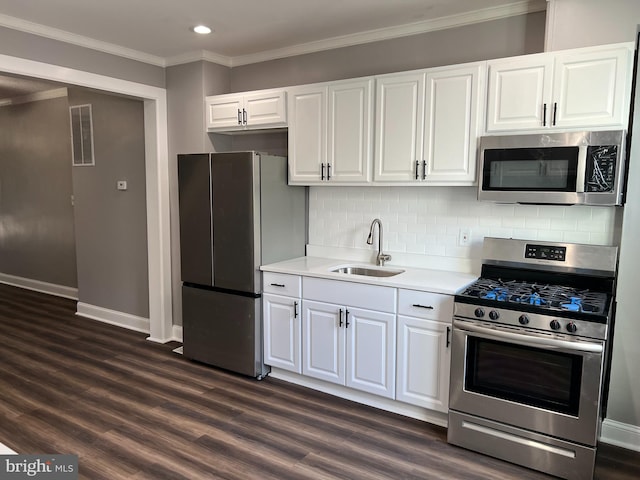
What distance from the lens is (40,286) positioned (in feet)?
21.3

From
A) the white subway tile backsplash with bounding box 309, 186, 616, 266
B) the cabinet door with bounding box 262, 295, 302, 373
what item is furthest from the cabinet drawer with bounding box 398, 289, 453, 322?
the cabinet door with bounding box 262, 295, 302, 373

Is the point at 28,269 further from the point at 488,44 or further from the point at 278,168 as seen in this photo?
the point at 488,44

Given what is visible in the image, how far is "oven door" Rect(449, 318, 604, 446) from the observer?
2.28 metres

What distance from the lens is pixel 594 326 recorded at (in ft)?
7.30

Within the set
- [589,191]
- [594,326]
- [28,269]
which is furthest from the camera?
[28,269]

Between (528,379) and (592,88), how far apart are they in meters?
1.60

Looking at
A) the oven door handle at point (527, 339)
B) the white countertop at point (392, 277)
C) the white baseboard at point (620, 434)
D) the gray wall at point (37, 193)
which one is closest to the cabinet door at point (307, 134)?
the white countertop at point (392, 277)

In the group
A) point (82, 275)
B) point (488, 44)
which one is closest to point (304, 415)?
point (488, 44)

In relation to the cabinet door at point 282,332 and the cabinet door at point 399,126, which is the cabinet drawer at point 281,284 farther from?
the cabinet door at point 399,126

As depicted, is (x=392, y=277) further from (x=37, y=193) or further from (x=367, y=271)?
(x=37, y=193)

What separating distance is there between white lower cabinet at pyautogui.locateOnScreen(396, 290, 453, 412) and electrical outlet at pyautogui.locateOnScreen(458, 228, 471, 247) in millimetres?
627

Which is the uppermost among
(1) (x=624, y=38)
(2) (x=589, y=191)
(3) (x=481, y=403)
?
(1) (x=624, y=38)

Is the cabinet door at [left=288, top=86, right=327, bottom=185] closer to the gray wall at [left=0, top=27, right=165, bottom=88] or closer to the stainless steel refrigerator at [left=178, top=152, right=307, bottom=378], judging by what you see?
the stainless steel refrigerator at [left=178, top=152, right=307, bottom=378]

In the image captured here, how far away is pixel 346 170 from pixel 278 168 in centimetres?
59
